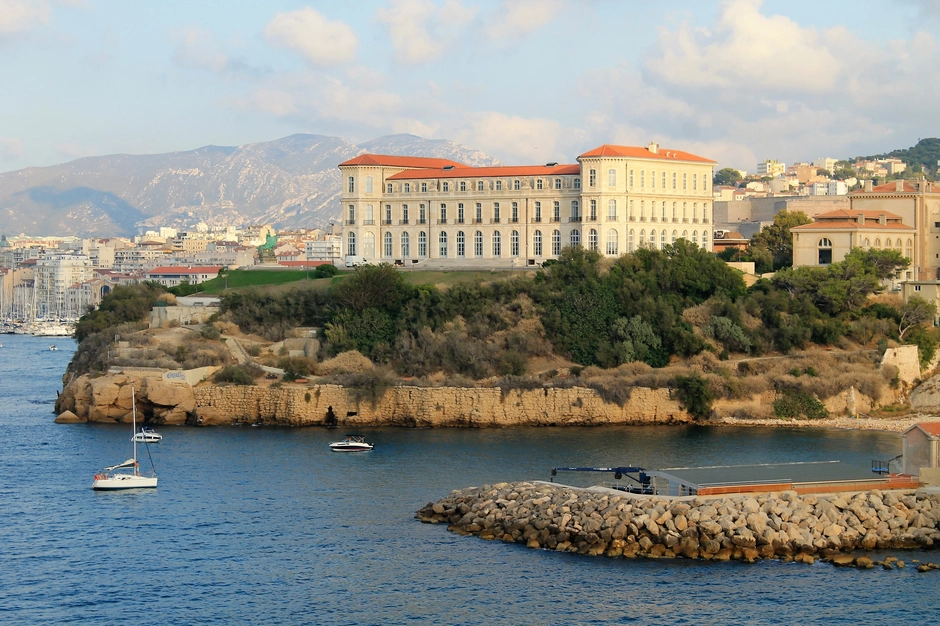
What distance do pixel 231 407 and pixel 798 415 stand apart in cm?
2369

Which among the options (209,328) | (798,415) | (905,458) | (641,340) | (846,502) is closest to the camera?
(846,502)

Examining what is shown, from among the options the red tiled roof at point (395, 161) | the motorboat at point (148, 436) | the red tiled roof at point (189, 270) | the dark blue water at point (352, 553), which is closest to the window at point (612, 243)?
the red tiled roof at point (395, 161)

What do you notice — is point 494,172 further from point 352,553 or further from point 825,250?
point 352,553

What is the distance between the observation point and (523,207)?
7031 centimetres

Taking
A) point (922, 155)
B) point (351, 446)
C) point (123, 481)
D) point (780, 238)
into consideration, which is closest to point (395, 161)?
point (780, 238)

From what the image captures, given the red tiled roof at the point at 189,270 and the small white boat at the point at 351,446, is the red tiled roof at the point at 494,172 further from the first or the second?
the red tiled roof at the point at 189,270

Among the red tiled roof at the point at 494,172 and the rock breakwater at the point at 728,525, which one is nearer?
the rock breakwater at the point at 728,525

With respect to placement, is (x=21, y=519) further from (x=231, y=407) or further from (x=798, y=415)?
(x=798, y=415)

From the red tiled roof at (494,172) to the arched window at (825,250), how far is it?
13085mm

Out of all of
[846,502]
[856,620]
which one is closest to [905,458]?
[846,502]

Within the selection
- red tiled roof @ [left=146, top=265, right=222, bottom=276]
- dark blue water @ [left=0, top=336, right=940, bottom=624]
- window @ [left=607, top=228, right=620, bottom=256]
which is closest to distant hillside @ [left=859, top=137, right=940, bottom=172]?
red tiled roof @ [left=146, top=265, right=222, bottom=276]

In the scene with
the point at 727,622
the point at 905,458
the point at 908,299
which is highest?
the point at 908,299

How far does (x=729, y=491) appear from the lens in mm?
34094

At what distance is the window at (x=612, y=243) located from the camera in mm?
67875
